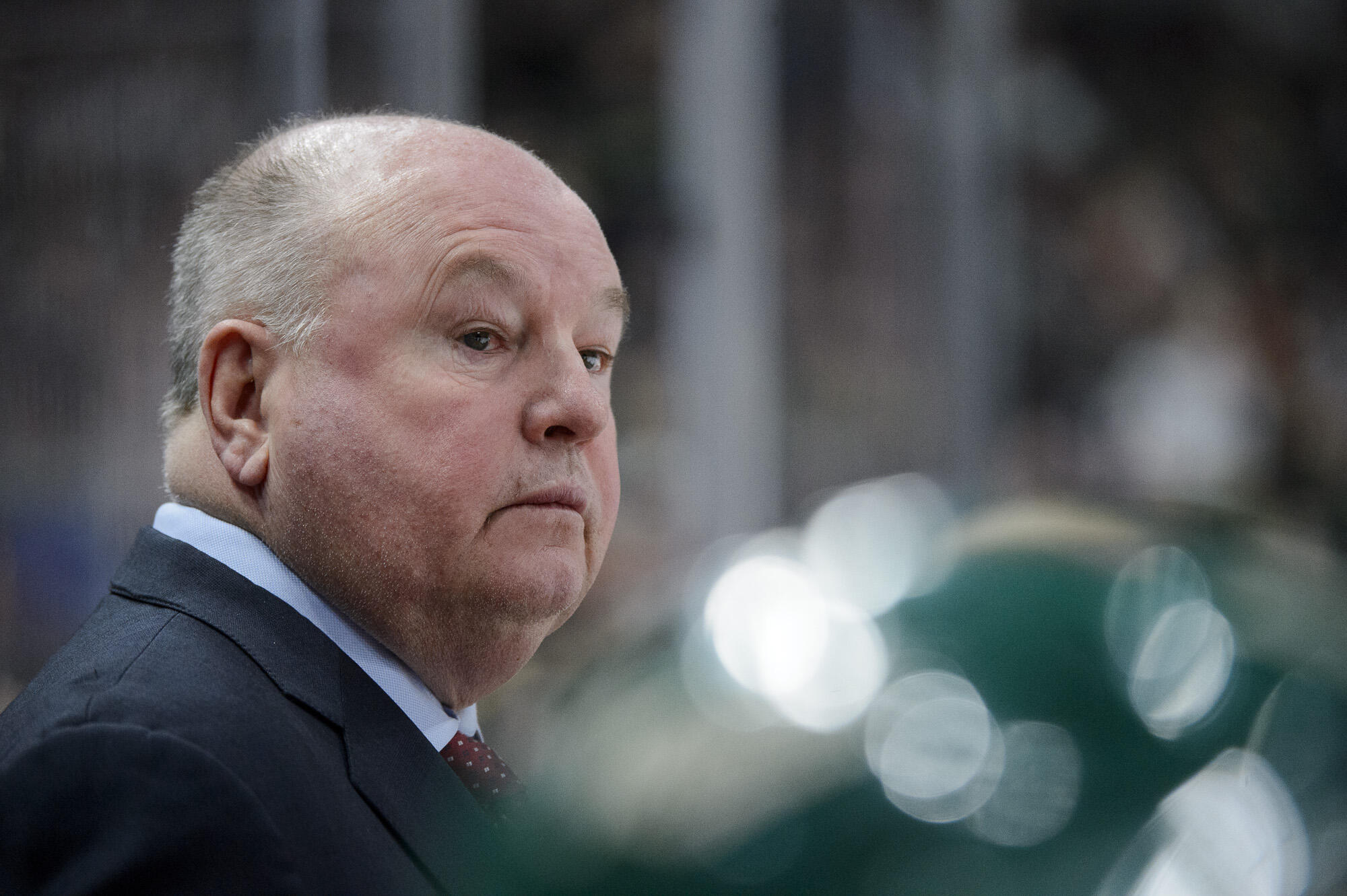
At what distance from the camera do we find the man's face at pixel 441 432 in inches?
53.3

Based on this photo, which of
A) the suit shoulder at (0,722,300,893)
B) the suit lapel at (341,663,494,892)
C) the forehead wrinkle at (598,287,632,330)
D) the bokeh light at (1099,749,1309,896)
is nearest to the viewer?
the bokeh light at (1099,749,1309,896)

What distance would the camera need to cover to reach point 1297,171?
628cm

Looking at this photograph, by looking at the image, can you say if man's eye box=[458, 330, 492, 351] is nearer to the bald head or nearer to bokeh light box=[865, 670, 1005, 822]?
the bald head

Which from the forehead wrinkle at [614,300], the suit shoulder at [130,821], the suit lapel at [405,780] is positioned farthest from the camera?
the forehead wrinkle at [614,300]

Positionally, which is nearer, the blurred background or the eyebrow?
the blurred background

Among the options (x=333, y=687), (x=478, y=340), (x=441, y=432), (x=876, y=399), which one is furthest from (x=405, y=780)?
(x=876, y=399)

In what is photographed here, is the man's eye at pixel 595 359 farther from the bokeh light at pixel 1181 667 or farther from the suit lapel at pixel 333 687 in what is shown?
the bokeh light at pixel 1181 667

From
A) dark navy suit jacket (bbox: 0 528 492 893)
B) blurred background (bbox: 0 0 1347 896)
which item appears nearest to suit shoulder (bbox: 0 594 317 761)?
dark navy suit jacket (bbox: 0 528 492 893)

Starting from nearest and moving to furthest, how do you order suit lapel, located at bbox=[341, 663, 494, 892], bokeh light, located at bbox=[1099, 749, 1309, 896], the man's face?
bokeh light, located at bbox=[1099, 749, 1309, 896] → suit lapel, located at bbox=[341, 663, 494, 892] → the man's face

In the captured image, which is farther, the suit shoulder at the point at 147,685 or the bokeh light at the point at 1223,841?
the suit shoulder at the point at 147,685

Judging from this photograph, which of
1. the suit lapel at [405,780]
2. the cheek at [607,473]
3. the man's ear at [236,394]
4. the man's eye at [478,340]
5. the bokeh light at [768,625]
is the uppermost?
the bokeh light at [768,625]

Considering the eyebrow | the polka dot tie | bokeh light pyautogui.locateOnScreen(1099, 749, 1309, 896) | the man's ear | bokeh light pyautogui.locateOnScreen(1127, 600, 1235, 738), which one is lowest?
the polka dot tie

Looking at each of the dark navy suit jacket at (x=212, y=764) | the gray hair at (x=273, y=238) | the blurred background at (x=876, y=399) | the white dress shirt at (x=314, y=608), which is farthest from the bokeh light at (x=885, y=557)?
the gray hair at (x=273, y=238)

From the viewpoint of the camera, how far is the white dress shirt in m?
1.42
